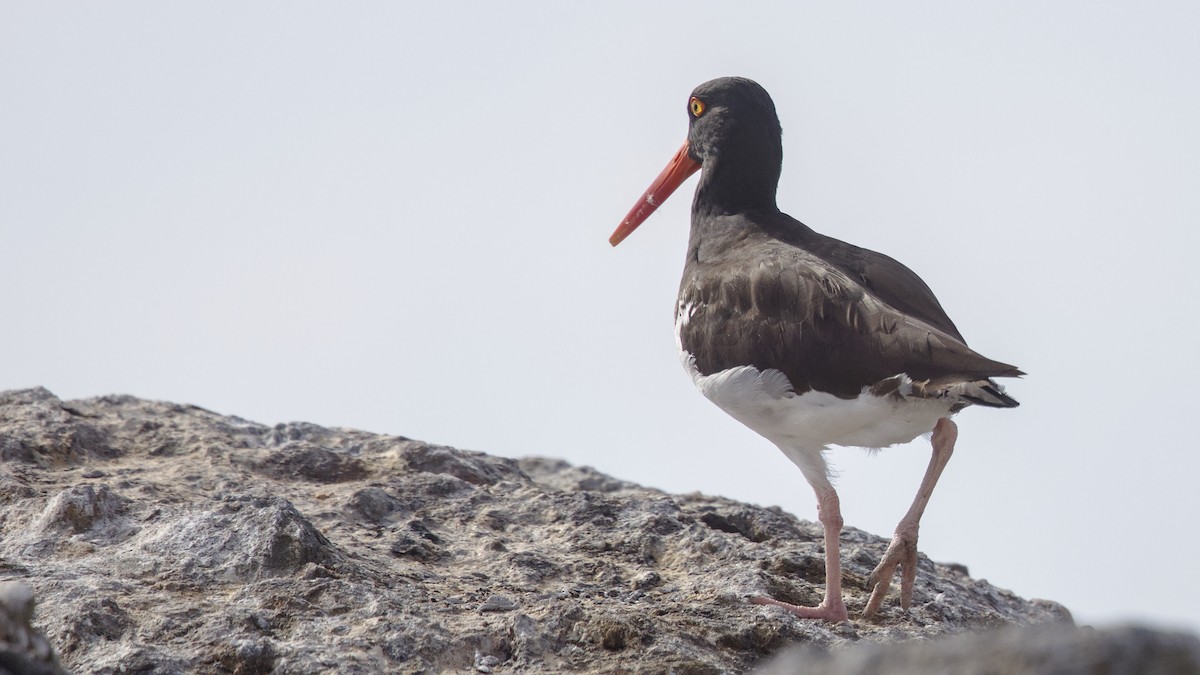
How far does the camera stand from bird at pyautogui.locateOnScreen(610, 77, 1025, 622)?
5672 mm

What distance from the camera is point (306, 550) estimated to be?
5.04m

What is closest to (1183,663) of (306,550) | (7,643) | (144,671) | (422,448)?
(7,643)

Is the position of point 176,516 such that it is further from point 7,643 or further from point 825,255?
point 825,255

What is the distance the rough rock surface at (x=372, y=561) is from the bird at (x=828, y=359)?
0.41m

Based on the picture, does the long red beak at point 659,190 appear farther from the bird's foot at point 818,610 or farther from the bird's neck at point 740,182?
the bird's foot at point 818,610

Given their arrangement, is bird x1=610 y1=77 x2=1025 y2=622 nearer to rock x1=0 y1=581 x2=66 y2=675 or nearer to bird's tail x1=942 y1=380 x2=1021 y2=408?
bird's tail x1=942 y1=380 x2=1021 y2=408

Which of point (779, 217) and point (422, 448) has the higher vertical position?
point (779, 217)

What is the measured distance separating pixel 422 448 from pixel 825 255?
2432 mm

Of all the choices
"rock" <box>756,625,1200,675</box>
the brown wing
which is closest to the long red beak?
the brown wing

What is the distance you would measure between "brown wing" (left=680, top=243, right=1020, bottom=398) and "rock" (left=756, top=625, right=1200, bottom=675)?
125 inches

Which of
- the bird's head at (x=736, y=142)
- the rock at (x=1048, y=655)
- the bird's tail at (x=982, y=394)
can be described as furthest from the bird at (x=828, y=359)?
the rock at (x=1048, y=655)

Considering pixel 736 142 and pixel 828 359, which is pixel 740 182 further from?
pixel 828 359

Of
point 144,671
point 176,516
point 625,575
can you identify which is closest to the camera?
point 144,671

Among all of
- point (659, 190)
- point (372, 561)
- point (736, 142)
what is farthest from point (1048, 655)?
point (659, 190)
